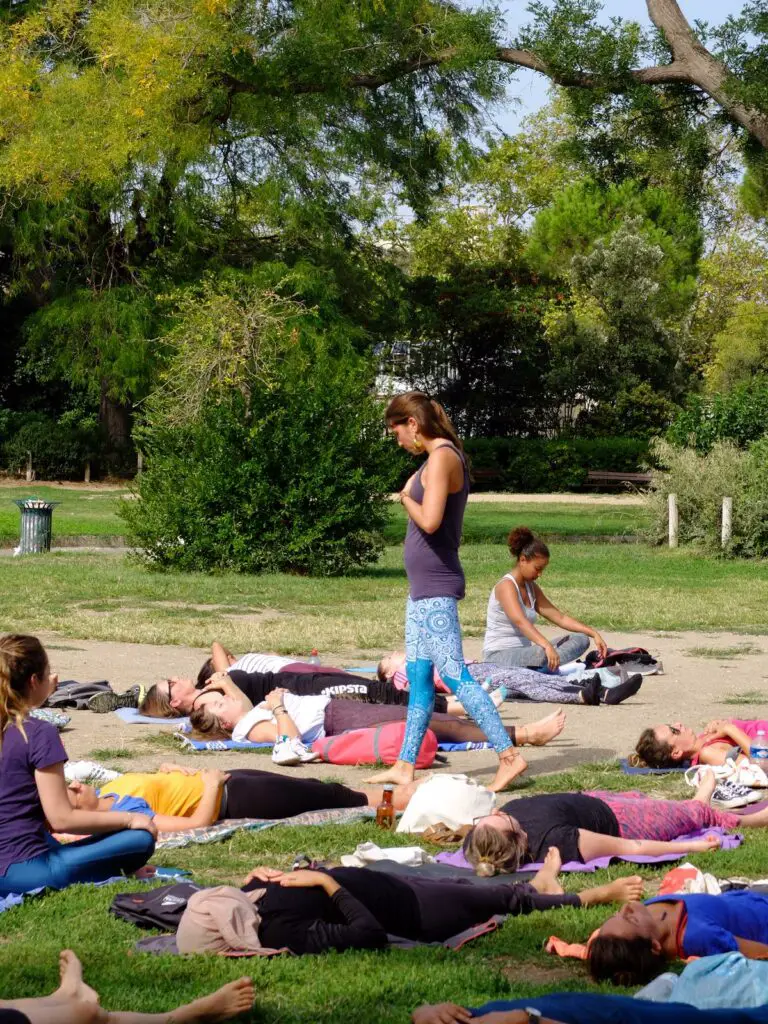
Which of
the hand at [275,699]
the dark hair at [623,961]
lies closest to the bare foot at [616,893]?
the dark hair at [623,961]

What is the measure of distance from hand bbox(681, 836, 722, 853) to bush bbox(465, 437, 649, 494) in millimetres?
40023

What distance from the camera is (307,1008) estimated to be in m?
4.04

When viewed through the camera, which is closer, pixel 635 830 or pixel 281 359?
pixel 635 830

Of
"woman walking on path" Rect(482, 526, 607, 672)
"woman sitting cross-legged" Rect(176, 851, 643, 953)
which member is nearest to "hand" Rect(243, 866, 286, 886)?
"woman sitting cross-legged" Rect(176, 851, 643, 953)

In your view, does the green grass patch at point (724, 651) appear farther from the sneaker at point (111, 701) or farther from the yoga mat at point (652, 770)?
the sneaker at point (111, 701)

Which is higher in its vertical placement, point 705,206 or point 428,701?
point 705,206

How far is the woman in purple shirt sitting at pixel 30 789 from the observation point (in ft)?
16.7

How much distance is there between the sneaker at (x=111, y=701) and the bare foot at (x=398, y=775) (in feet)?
8.41

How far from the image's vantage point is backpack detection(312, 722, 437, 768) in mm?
7801

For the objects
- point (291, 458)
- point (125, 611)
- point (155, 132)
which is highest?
point (155, 132)

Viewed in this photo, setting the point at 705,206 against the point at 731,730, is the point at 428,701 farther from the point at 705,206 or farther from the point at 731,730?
the point at 705,206

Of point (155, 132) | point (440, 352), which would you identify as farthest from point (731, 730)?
point (440, 352)

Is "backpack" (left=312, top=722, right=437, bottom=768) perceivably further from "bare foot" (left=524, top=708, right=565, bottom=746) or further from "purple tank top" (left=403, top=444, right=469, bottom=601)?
"purple tank top" (left=403, top=444, right=469, bottom=601)

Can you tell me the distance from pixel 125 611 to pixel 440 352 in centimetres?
3595
